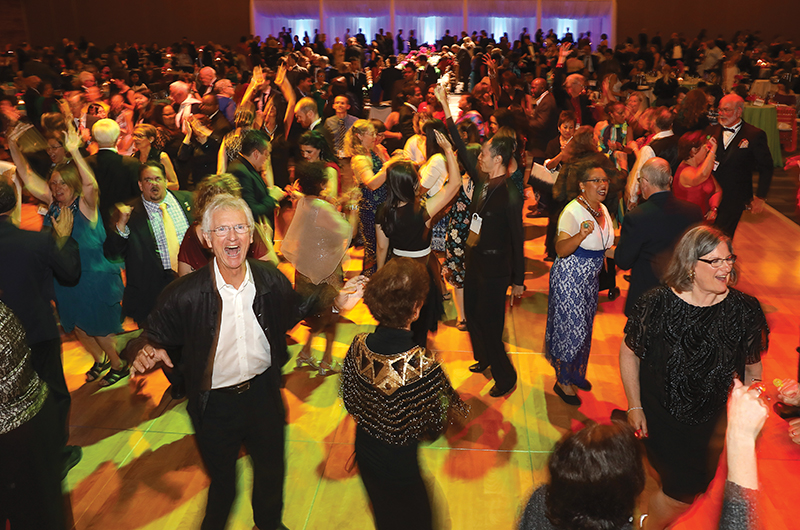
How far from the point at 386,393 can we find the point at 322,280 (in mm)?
1854

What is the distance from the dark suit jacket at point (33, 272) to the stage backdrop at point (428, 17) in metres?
26.3

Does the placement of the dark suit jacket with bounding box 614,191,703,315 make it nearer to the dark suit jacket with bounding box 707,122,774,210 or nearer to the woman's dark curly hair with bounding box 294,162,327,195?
the woman's dark curly hair with bounding box 294,162,327,195

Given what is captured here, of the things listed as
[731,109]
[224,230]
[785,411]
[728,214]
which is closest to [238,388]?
[224,230]

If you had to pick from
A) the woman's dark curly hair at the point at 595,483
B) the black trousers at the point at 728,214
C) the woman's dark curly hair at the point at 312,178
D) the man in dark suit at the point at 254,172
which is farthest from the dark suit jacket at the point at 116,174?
the black trousers at the point at 728,214

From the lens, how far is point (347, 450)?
3.60 meters

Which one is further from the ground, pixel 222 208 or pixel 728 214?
pixel 222 208

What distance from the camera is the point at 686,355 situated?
7.78 ft

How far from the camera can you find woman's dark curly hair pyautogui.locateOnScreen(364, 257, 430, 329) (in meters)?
2.31

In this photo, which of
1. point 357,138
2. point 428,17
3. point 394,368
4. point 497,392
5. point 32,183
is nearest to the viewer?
point 394,368

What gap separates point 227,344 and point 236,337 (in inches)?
1.7

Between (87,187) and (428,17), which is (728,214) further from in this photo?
(428,17)

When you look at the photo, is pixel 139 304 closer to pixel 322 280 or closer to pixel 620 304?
pixel 322 280

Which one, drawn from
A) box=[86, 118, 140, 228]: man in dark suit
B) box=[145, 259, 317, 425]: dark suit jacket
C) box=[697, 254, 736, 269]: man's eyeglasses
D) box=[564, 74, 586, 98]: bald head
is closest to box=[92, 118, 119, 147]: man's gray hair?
box=[86, 118, 140, 228]: man in dark suit

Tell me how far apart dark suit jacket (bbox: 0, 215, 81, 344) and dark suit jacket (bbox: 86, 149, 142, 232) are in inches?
73.4
